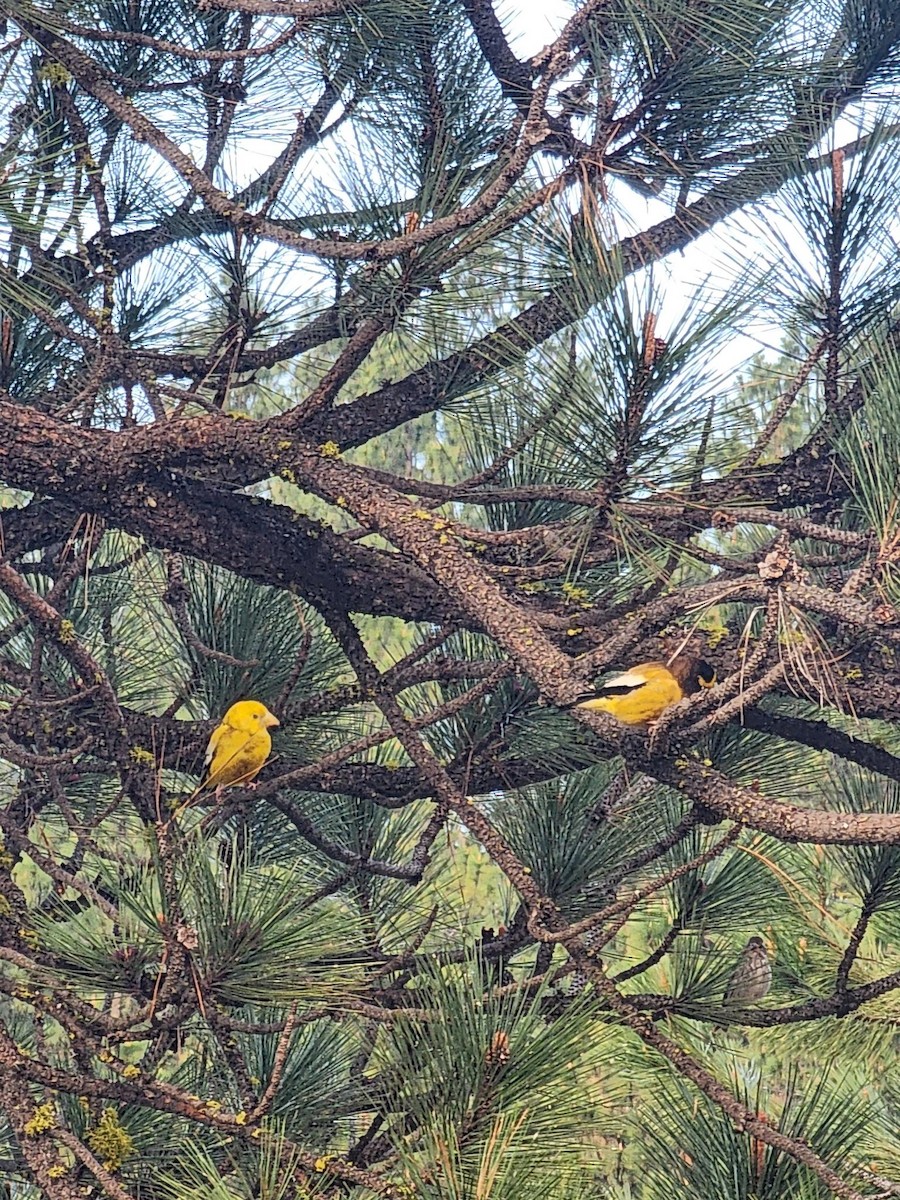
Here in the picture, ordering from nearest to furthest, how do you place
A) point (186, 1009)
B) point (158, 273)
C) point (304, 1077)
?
point (186, 1009)
point (304, 1077)
point (158, 273)

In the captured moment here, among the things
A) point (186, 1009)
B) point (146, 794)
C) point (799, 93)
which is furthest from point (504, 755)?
point (799, 93)

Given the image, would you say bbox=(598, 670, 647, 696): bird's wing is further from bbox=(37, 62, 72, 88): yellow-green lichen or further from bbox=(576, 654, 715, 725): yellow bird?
bbox=(37, 62, 72, 88): yellow-green lichen

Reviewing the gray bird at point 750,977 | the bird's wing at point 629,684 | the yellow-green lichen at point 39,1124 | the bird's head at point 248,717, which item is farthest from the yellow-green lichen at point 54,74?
the gray bird at point 750,977

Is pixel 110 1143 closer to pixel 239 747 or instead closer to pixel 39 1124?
pixel 39 1124

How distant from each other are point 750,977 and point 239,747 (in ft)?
2.37

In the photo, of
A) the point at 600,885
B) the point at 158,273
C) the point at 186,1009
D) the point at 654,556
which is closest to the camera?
the point at 186,1009

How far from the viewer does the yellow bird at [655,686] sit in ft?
4.90

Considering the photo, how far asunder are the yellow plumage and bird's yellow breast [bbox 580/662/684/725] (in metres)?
0.41

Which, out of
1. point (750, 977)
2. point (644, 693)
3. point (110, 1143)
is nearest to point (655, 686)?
point (644, 693)

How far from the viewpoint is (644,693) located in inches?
60.1

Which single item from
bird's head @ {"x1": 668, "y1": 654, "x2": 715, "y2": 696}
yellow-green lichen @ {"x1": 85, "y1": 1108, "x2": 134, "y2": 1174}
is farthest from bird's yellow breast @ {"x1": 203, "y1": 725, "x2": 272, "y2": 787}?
bird's head @ {"x1": 668, "y1": 654, "x2": 715, "y2": 696}

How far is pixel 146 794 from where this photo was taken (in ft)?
4.74

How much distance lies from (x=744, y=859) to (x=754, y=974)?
0.51 feet

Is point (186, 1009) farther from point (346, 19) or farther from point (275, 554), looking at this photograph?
point (346, 19)
